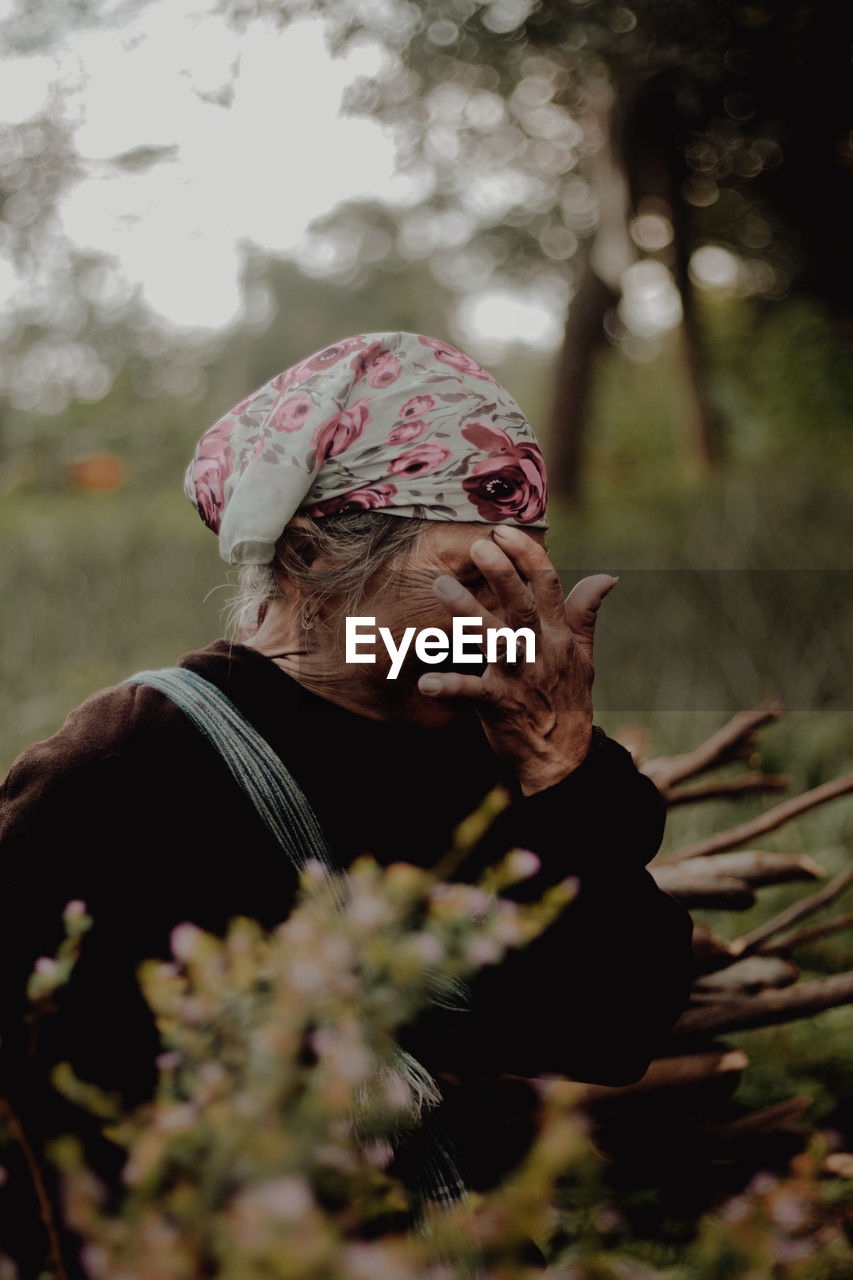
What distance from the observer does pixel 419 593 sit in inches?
64.8

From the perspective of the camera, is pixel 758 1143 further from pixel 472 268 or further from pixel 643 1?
pixel 472 268

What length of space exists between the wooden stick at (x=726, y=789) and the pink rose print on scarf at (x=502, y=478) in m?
1.39

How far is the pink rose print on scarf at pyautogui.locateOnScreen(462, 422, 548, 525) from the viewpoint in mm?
1623

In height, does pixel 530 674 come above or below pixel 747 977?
above

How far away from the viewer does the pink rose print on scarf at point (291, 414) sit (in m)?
1.57

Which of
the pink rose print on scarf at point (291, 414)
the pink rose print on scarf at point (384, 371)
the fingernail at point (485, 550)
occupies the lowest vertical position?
the fingernail at point (485, 550)

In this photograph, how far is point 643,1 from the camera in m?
4.39

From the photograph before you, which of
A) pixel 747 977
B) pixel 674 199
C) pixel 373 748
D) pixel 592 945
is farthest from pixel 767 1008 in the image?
pixel 674 199

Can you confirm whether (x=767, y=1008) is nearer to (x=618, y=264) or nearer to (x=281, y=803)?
(x=281, y=803)

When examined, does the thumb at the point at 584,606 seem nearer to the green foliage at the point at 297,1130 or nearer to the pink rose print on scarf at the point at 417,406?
the pink rose print on scarf at the point at 417,406

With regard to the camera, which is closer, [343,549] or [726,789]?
[343,549]

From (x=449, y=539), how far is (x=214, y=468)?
1.34 ft

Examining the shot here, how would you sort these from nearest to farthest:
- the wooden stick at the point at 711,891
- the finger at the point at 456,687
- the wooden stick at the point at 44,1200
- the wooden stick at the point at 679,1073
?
the wooden stick at the point at 44,1200 < the finger at the point at 456,687 < the wooden stick at the point at 679,1073 < the wooden stick at the point at 711,891

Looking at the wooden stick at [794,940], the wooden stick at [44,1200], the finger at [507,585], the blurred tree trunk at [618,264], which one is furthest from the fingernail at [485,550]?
the blurred tree trunk at [618,264]
